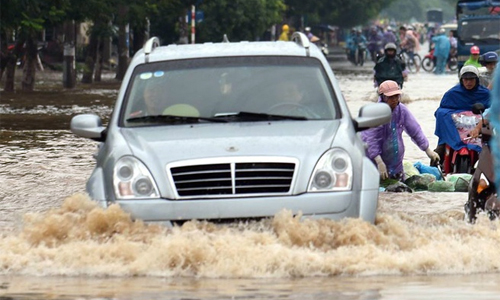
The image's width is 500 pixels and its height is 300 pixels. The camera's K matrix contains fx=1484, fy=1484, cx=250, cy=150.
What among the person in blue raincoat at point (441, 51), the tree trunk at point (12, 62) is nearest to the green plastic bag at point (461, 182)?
the tree trunk at point (12, 62)

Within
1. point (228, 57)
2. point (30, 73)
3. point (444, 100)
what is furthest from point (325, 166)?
point (30, 73)

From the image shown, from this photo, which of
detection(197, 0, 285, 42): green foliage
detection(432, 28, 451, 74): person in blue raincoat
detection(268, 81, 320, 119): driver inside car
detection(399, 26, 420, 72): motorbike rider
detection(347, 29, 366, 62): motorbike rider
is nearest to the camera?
detection(268, 81, 320, 119): driver inside car

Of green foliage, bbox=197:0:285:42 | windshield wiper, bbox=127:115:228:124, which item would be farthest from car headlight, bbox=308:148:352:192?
green foliage, bbox=197:0:285:42

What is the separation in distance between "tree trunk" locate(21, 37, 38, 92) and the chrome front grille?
2784 cm

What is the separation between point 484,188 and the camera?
36.9ft

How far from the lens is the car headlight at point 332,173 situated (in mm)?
9109

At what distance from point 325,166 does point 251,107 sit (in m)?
1.08

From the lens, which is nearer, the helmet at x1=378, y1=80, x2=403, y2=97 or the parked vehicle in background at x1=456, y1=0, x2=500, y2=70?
the helmet at x1=378, y1=80, x2=403, y2=97

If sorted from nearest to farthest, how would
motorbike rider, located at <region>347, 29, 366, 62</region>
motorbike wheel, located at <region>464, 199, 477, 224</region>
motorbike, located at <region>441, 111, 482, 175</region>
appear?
motorbike wheel, located at <region>464, 199, 477, 224</region>, motorbike, located at <region>441, 111, 482, 175</region>, motorbike rider, located at <region>347, 29, 366, 62</region>

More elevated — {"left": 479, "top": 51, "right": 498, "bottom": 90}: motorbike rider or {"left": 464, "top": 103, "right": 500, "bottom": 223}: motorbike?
{"left": 464, "top": 103, "right": 500, "bottom": 223}: motorbike

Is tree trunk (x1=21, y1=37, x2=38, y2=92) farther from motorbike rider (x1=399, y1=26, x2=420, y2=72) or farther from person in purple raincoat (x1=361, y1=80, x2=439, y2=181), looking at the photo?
person in purple raincoat (x1=361, y1=80, x2=439, y2=181)

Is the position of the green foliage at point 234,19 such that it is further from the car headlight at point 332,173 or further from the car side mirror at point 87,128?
the car headlight at point 332,173

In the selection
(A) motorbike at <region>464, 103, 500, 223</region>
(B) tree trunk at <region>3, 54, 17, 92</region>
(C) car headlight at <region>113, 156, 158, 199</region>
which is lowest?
(B) tree trunk at <region>3, 54, 17, 92</region>

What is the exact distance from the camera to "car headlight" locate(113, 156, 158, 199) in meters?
9.12
